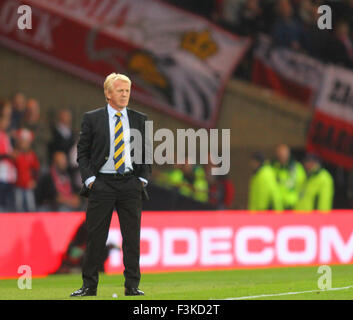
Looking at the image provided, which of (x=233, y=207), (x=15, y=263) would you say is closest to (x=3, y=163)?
(x=15, y=263)

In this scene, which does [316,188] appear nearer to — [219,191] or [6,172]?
[219,191]

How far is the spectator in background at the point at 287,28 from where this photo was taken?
2152 centimetres

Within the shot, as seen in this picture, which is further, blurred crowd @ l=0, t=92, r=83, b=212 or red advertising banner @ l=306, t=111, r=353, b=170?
red advertising banner @ l=306, t=111, r=353, b=170

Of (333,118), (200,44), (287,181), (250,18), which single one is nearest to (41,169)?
(287,181)

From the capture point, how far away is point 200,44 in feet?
70.1

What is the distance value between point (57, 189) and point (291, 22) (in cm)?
821

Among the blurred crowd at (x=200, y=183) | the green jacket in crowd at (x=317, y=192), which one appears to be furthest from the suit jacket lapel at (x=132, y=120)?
the green jacket in crowd at (x=317, y=192)

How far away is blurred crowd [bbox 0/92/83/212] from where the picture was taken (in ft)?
52.4

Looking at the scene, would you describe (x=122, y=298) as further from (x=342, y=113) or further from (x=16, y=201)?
(x=342, y=113)

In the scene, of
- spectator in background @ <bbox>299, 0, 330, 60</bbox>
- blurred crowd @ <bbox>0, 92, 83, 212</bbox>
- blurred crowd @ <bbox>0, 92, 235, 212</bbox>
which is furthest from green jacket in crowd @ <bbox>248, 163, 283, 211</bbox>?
spectator in background @ <bbox>299, 0, 330, 60</bbox>

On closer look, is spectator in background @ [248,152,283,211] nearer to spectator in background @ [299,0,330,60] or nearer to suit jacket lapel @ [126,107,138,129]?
spectator in background @ [299,0,330,60]

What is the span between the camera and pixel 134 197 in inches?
328

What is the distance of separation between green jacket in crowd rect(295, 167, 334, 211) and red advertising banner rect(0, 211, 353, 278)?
296 centimetres

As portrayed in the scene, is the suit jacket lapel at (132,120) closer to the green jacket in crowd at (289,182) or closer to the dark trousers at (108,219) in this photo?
the dark trousers at (108,219)
